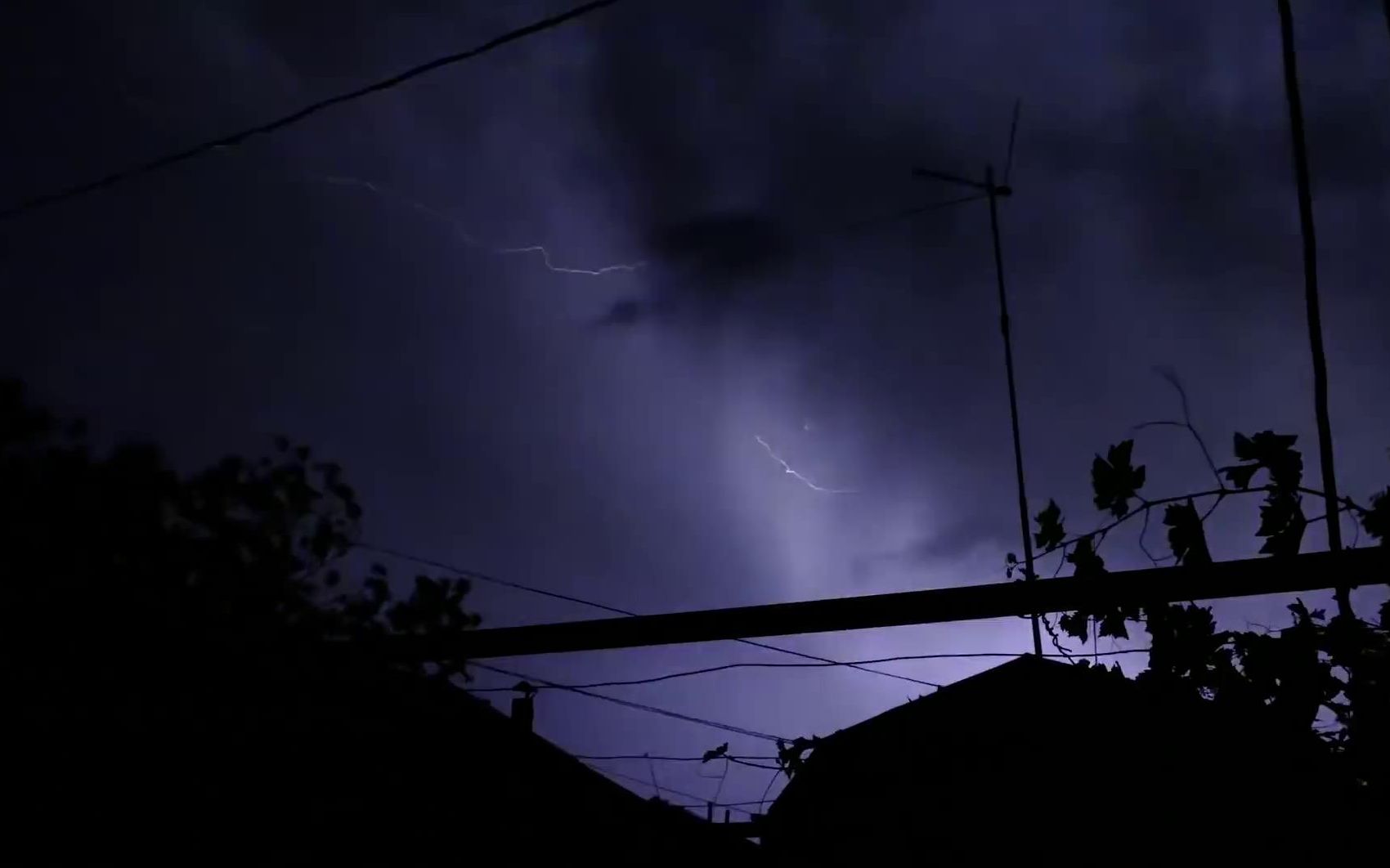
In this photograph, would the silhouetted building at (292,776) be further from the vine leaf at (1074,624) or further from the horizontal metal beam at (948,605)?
the vine leaf at (1074,624)

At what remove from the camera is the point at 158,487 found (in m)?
3.43

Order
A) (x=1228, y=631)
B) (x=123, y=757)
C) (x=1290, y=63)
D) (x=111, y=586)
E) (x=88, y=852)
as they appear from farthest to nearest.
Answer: (x=1290, y=63) < (x=1228, y=631) < (x=111, y=586) < (x=123, y=757) < (x=88, y=852)

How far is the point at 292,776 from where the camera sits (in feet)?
10.2

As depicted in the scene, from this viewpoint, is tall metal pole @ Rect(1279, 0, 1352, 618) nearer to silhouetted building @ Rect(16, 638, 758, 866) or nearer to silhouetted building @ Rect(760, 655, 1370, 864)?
silhouetted building @ Rect(760, 655, 1370, 864)

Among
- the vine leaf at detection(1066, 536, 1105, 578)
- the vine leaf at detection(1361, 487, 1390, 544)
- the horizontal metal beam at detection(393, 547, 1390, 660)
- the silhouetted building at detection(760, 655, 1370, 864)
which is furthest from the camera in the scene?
the silhouetted building at detection(760, 655, 1370, 864)

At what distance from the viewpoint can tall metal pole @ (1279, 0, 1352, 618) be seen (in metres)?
4.61

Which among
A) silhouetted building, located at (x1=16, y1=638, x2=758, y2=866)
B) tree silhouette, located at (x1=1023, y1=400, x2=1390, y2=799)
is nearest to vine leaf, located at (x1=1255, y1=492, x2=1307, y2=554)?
tree silhouette, located at (x1=1023, y1=400, x2=1390, y2=799)

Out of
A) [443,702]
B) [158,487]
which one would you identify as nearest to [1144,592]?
[443,702]

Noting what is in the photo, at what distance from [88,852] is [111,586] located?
845mm

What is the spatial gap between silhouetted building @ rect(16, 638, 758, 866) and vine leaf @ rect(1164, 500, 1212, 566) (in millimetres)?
3120

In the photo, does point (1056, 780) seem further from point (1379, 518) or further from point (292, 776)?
point (292, 776)

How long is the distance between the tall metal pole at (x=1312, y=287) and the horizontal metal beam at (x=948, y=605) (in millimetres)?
2003

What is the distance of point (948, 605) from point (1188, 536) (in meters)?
1.90

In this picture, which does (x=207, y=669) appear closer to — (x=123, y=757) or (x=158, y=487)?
(x=123, y=757)
